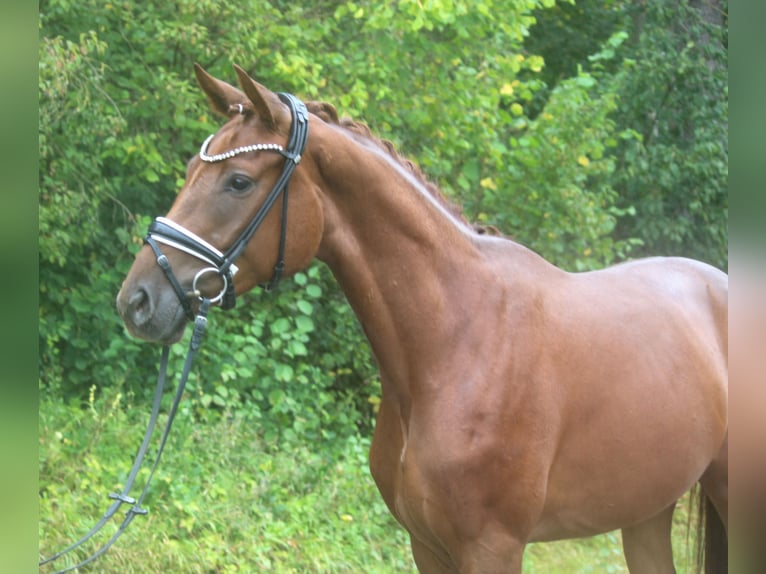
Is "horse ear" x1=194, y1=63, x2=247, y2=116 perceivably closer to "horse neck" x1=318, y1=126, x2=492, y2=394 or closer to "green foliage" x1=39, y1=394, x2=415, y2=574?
"horse neck" x1=318, y1=126, x2=492, y2=394

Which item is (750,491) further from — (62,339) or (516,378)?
(62,339)

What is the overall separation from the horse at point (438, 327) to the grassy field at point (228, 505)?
6.41 feet

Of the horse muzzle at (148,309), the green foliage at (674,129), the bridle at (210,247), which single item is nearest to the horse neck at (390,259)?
the bridle at (210,247)

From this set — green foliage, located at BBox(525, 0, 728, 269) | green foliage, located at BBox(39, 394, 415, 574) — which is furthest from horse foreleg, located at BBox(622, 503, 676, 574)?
green foliage, located at BBox(525, 0, 728, 269)

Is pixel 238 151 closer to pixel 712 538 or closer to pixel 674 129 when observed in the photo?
pixel 712 538

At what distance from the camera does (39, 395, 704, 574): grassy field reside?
4445 millimetres

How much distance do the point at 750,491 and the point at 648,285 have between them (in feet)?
8.89

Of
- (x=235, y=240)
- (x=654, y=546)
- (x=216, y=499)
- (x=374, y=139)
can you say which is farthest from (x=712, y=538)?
(x=216, y=499)

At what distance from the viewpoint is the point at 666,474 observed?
9.67 feet

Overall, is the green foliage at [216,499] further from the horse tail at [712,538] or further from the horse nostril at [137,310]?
the horse nostril at [137,310]

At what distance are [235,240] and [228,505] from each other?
283 cm

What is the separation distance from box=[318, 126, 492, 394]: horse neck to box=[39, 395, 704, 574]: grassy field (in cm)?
233

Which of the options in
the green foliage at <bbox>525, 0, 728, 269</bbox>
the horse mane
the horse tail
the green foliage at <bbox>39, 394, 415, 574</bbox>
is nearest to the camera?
the horse mane

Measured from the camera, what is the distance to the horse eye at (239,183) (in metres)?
2.38
